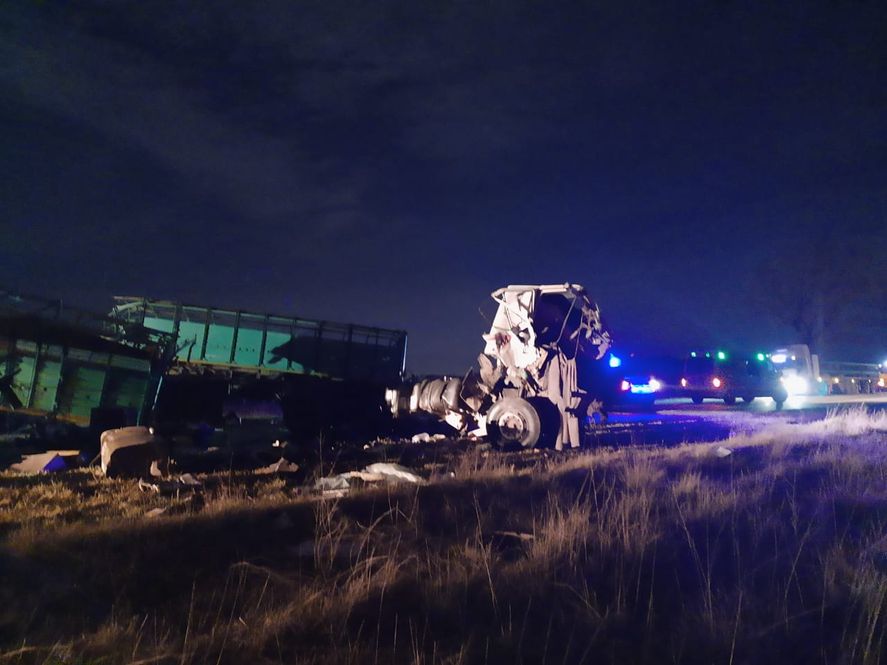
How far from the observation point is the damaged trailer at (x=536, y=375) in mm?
11656

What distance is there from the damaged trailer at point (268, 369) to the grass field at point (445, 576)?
667 centimetres

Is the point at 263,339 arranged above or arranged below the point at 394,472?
above

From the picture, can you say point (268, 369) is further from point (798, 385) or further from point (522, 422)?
point (798, 385)

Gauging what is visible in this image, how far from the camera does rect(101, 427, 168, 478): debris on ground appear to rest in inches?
290

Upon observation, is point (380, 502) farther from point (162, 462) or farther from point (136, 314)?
point (136, 314)

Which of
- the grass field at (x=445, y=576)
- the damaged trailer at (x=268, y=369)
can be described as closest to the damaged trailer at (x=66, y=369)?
the damaged trailer at (x=268, y=369)

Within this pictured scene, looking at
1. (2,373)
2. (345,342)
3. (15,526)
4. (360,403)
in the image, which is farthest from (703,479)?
(345,342)

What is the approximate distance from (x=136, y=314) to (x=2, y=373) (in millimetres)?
6452

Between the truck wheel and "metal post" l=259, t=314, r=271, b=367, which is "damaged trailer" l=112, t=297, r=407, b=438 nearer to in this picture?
"metal post" l=259, t=314, r=271, b=367

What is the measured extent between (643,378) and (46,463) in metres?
14.4

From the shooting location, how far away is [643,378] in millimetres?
16984

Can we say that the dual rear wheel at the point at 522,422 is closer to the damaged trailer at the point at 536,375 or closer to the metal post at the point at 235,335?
the damaged trailer at the point at 536,375

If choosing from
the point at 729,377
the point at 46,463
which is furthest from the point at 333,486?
the point at 729,377

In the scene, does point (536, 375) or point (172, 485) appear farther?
point (536, 375)
